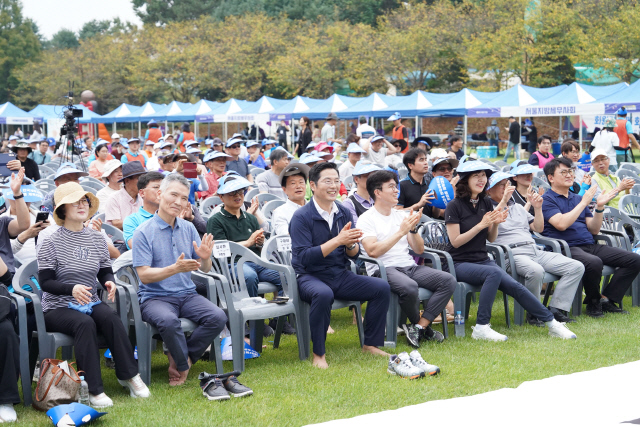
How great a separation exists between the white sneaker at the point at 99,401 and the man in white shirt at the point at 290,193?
2.60 metres

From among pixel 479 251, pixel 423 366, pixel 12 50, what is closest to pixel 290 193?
pixel 479 251

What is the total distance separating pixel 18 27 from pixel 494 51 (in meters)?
54.4

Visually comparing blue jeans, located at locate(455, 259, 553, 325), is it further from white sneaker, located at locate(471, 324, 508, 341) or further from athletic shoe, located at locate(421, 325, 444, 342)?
athletic shoe, located at locate(421, 325, 444, 342)

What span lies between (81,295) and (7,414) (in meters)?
0.78

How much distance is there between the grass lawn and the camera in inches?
170

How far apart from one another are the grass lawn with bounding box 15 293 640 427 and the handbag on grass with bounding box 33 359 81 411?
0.09 metres

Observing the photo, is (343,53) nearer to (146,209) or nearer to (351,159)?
(351,159)

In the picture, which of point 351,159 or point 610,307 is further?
point 351,159

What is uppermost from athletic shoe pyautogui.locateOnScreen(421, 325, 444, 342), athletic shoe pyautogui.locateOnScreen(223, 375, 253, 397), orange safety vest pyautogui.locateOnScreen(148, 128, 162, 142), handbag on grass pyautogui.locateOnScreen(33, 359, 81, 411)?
orange safety vest pyautogui.locateOnScreen(148, 128, 162, 142)

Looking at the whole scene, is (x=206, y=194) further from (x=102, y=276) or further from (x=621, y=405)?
(x=621, y=405)

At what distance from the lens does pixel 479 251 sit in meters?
6.43

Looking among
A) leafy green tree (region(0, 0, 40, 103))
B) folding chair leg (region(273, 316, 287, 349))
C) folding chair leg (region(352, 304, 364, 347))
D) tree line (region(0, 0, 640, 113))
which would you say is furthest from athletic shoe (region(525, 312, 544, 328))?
leafy green tree (region(0, 0, 40, 103))

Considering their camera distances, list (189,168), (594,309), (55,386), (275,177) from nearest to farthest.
→ (55,386)
(594,309)
(189,168)
(275,177)

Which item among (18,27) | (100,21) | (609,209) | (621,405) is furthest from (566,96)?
(100,21)
